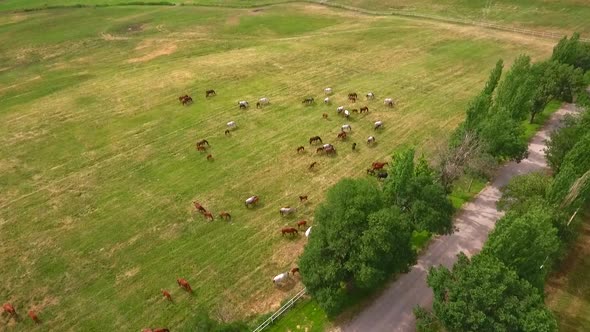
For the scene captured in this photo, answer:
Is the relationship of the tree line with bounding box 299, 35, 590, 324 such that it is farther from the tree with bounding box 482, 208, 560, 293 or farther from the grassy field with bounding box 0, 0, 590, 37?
the grassy field with bounding box 0, 0, 590, 37

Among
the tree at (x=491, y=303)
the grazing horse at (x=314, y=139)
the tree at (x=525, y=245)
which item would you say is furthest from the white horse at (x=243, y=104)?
the tree at (x=491, y=303)

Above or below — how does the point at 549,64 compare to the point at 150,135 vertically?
above

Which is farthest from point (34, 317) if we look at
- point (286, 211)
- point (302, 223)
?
point (302, 223)

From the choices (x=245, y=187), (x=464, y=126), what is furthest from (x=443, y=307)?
(x=245, y=187)

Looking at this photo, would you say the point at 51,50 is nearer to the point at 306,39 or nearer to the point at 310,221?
the point at 306,39

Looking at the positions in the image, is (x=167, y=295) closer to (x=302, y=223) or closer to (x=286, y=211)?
(x=302, y=223)
